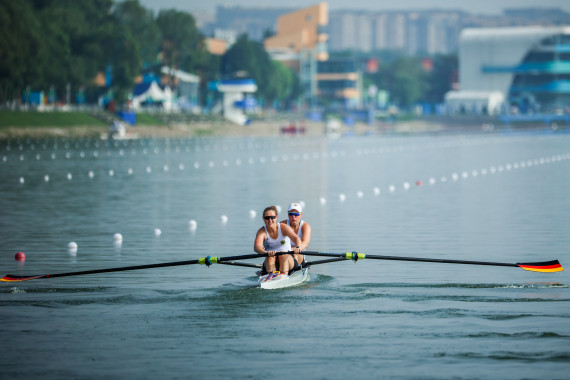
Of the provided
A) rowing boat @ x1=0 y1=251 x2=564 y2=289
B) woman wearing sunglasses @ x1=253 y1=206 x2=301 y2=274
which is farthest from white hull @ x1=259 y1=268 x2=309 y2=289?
woman wearing sunglasses @ x1=253 y1=206 x2=301 y2=274

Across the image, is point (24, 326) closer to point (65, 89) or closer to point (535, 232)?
point (535, 232)

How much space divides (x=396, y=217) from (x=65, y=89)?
10629 centimetres

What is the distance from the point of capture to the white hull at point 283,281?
22.0 m

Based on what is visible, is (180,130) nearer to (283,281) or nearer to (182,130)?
(182,130)

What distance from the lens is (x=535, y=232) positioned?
33.2 metres

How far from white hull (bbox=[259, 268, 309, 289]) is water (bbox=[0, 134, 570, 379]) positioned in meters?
0.22

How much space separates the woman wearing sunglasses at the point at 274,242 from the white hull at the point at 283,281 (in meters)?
0.19

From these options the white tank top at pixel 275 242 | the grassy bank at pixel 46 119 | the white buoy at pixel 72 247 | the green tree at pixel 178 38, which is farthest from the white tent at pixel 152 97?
the white tank top at pixel 275 242

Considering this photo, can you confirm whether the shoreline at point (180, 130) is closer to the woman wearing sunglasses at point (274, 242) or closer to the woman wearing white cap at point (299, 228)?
the woman wearing white cap at point (299, 228)

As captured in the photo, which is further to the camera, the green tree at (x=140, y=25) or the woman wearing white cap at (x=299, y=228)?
the green tree at (x=140, y=25)

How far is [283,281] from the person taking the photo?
72.9 feet

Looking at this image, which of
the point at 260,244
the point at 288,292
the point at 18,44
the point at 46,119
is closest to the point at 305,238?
the point at 260,244

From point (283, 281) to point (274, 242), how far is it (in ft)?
3.88

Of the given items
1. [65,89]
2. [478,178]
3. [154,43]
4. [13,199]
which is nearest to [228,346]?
[13,199]
